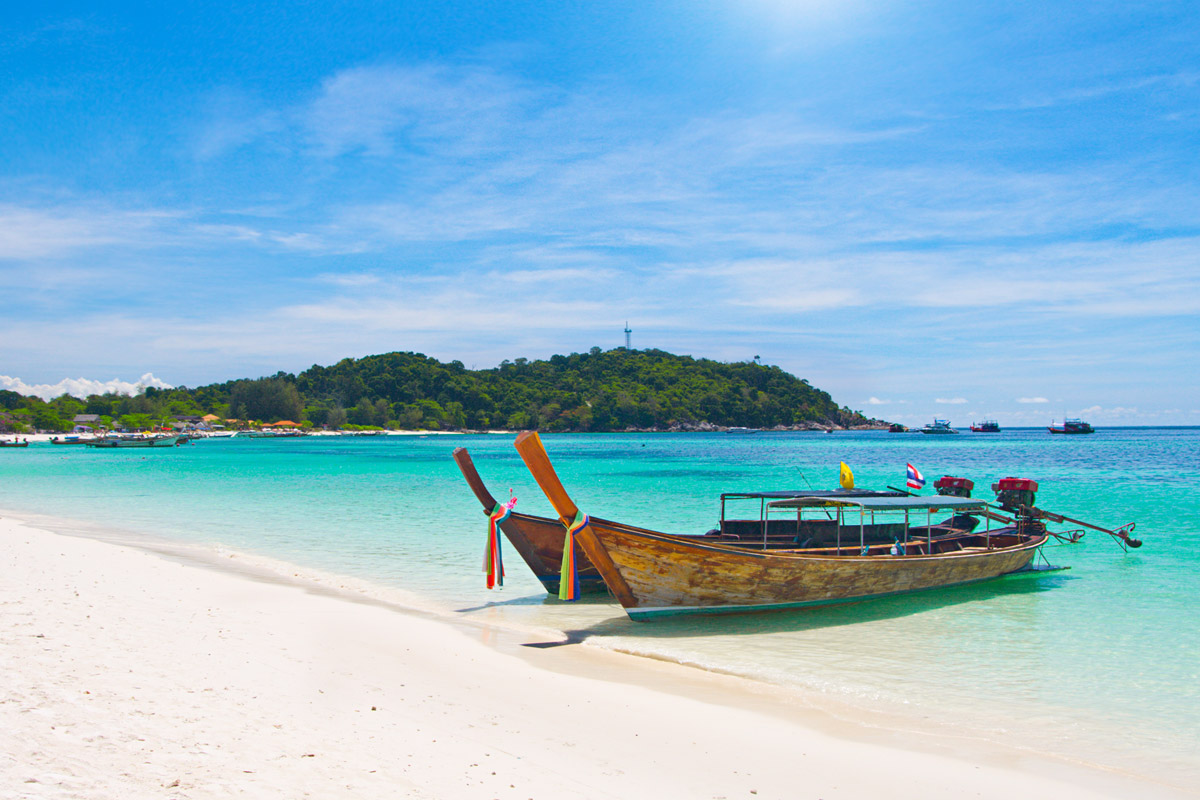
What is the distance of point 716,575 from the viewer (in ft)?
31.1

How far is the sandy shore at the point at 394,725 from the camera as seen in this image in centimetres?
419

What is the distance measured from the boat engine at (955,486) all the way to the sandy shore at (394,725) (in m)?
10.6

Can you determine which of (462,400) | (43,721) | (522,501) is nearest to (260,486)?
(522,501)

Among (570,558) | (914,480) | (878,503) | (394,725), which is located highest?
(914,480)

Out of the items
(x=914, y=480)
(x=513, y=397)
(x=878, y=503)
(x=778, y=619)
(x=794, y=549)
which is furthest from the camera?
(x=513, y=397)

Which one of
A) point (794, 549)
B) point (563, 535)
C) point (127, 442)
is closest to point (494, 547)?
Result: point (563, 535)

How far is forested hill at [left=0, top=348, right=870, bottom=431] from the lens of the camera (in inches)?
5842

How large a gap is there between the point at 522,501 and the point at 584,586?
18.0 m

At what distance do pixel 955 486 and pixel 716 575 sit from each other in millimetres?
9340

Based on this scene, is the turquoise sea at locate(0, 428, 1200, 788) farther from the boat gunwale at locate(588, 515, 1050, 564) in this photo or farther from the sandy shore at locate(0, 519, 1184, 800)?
the sandy shore at locate(0, 519, 1184, 800)

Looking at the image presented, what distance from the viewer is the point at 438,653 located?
780 centimetres

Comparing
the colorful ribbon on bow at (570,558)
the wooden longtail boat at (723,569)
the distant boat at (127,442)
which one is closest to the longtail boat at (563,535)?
the wooden longtail boat at (723,569)

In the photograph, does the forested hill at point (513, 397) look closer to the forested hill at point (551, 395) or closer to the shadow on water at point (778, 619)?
the forested hill at point (551, 395)

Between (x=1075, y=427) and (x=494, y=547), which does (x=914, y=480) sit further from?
(x=1075, y=427)
